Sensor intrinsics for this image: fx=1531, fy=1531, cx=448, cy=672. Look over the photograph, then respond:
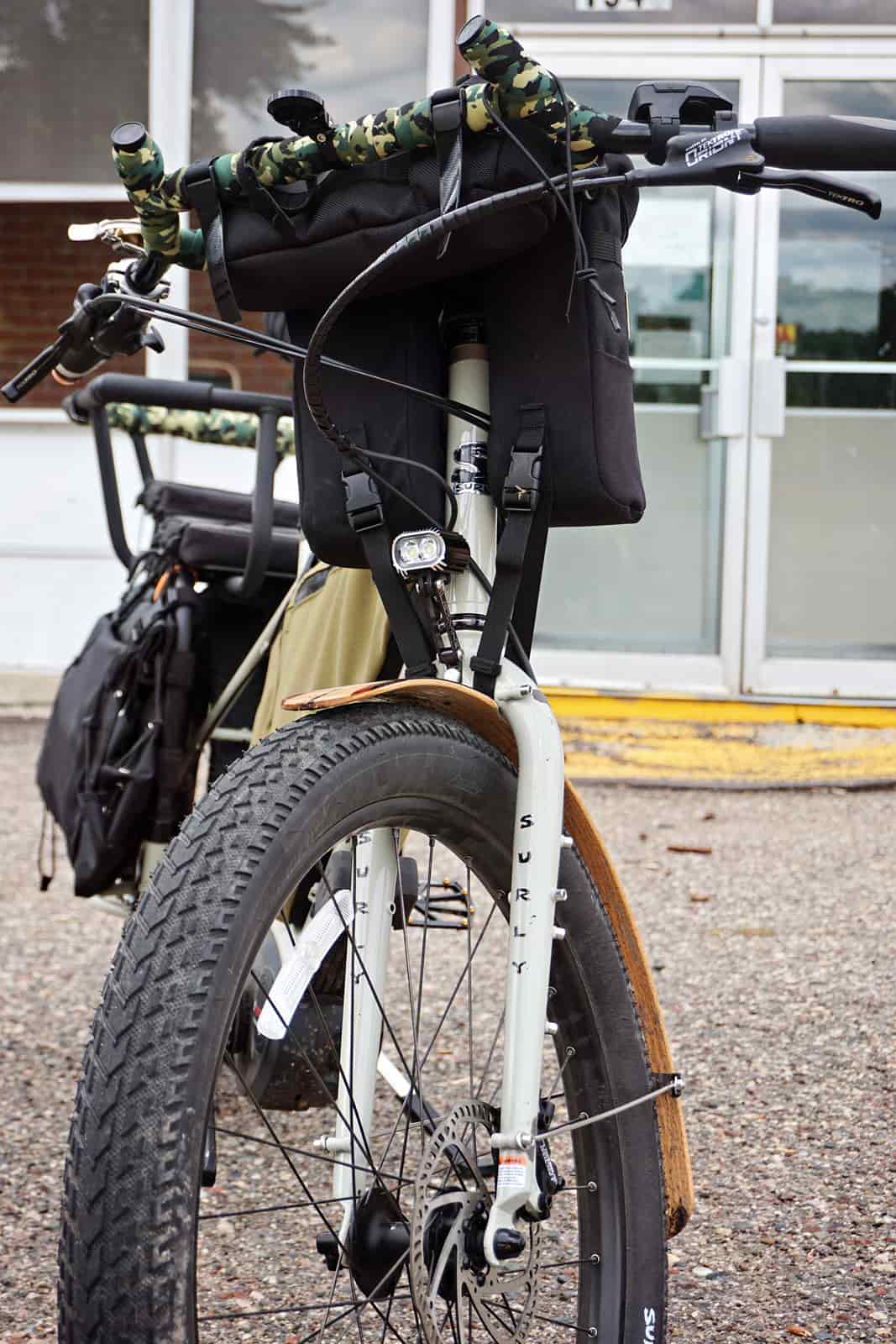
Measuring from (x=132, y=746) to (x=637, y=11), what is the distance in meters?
4.93

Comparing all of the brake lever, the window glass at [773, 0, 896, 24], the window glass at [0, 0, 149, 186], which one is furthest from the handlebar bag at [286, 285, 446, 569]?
the window glass at [0, 0, 149, 186]

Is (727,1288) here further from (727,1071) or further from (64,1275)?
(64,1275)

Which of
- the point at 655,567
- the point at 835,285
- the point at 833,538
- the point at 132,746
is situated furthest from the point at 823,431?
the point at 132,746

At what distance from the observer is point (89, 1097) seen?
1.09m

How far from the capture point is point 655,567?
668cm

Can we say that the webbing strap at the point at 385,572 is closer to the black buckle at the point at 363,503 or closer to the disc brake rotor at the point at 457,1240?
the black buckle at the point at 363,503

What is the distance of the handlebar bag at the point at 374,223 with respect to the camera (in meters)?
1.38

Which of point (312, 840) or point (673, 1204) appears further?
point (673, 1204)

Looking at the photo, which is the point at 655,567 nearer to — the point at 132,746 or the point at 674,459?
the point at 674,459

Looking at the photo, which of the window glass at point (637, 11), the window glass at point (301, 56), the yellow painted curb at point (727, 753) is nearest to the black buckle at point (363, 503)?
the yellow painted curb at point (727, 753)

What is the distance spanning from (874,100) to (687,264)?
1.00 meters

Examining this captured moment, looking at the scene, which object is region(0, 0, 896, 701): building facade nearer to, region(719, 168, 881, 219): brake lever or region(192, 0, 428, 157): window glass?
region(192, 0, 428, 157): window glass

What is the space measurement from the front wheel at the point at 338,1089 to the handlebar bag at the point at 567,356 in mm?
283

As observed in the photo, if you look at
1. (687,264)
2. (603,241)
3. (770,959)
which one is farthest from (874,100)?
(603,241)
